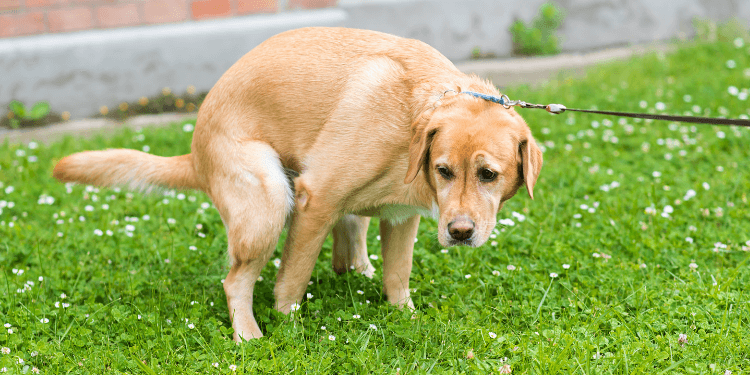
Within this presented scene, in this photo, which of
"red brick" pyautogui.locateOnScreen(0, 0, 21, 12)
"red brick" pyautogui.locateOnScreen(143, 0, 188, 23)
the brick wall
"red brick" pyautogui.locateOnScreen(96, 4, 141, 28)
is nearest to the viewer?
"red brick" pyautogui.locateOnScreen(0, 0, 21, 12)

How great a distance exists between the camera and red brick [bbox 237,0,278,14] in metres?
7.22

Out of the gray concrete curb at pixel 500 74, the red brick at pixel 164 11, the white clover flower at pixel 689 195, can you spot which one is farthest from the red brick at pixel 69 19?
the white clover flower at pixel 689 195

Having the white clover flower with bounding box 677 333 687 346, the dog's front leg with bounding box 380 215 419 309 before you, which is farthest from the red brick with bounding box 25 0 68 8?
the white clover flower with bounding box 677 333 687 346

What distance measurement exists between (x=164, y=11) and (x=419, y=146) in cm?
502

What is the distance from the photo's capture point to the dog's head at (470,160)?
2.82m

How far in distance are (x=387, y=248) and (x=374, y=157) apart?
738 mm

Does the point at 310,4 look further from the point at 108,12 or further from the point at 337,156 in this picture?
the point at 337,156

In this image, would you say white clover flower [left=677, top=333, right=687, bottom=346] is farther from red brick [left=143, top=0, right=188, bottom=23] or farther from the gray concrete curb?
red brick [left=143, top=0, right=188, bottom=23]

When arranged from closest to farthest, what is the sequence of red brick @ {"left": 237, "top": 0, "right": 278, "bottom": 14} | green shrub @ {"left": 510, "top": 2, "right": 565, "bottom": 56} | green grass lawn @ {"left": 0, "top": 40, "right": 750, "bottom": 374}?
green grass lawn @ {"left": 0, "top": 40, "right": 750, "bottom": 374} → red brick @ {"left": 237, "top": 0, "right": 278, "bottom": 14} → green shrub @ {"left": 510, "top": 2, "right": 565, "bottom": 56}

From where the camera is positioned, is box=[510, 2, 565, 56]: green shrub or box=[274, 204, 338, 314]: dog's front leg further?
box=[510, 2, 565, 56]: green shrub

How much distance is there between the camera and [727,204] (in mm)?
4605

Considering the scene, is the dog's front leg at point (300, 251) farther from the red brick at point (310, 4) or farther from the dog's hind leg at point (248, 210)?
the red brick at point (310, 4)

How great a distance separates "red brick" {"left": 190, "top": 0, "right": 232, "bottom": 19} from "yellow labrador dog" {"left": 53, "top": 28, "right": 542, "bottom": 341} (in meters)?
3.79

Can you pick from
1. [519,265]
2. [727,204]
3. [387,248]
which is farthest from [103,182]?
[727,204]
